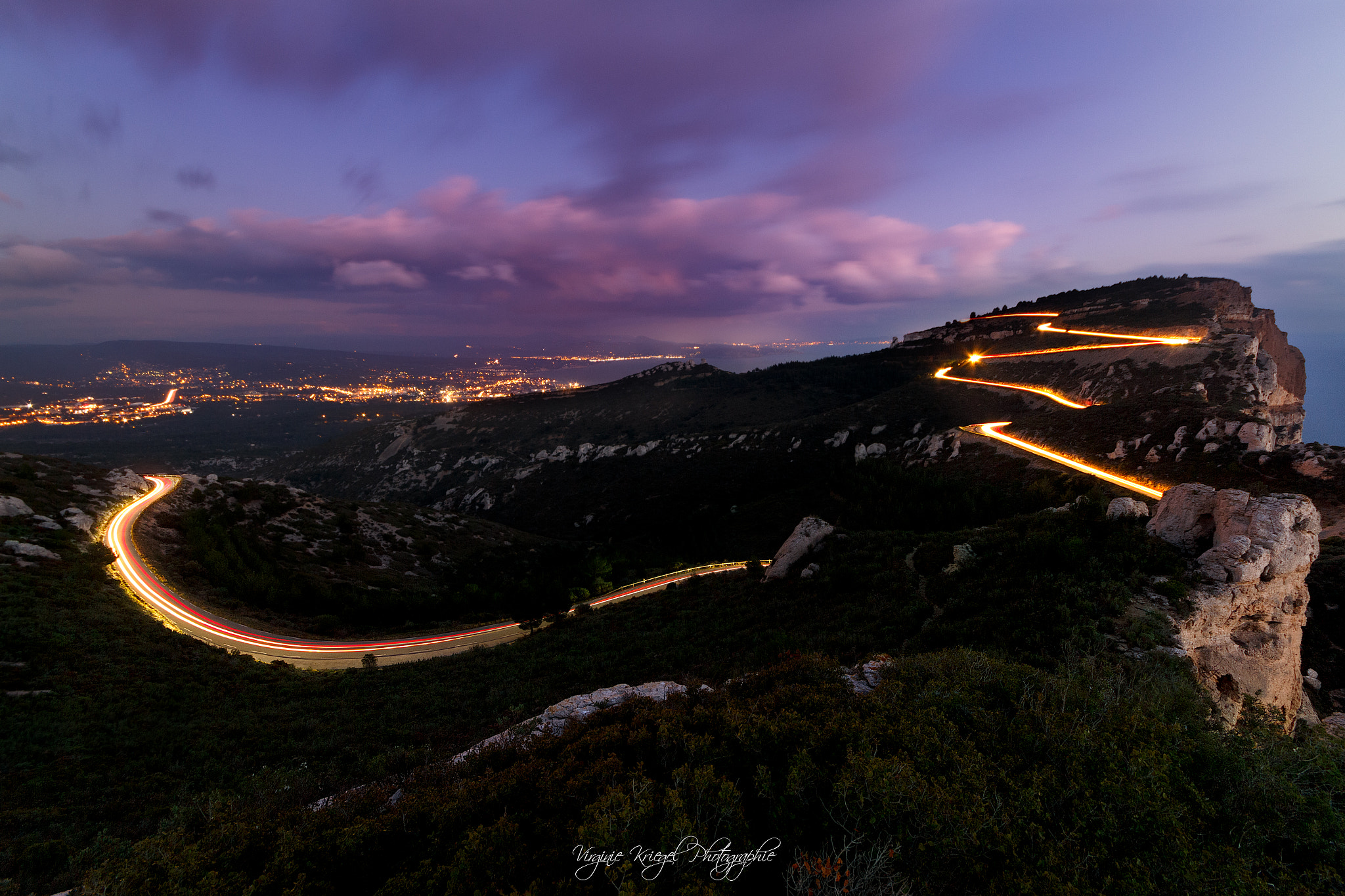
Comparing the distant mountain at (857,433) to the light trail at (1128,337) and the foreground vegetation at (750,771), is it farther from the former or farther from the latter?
the foreground vegetation at (750,771)

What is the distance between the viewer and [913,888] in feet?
18.6

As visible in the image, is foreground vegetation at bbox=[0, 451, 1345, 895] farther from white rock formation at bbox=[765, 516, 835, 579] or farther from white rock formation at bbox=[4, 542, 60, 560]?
white rock formation at bbox=[765, 516, 835, 579]

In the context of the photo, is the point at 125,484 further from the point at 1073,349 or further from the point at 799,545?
the point at 1073,349

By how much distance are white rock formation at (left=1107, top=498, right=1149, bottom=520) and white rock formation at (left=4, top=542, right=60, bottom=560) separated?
5568 cm

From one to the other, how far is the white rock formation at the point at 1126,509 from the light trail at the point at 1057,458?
1576 centimetres

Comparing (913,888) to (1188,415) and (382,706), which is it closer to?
(382,706)

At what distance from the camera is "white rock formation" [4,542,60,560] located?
23.8 meters

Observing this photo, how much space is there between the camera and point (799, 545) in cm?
2912

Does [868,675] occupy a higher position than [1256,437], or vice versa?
[1256,437]

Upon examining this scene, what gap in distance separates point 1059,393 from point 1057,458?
1347 inches

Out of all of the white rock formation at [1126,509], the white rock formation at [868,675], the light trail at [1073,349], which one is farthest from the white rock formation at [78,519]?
the light trail at [1073,349]

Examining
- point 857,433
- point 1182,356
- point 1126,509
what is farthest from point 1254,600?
point 1182,356

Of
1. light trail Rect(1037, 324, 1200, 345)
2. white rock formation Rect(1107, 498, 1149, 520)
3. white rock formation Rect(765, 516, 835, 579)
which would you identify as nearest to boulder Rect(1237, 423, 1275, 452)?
white rock formation Rect(1107, 498, 1149, 520)

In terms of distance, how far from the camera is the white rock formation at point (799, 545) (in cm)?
2861
